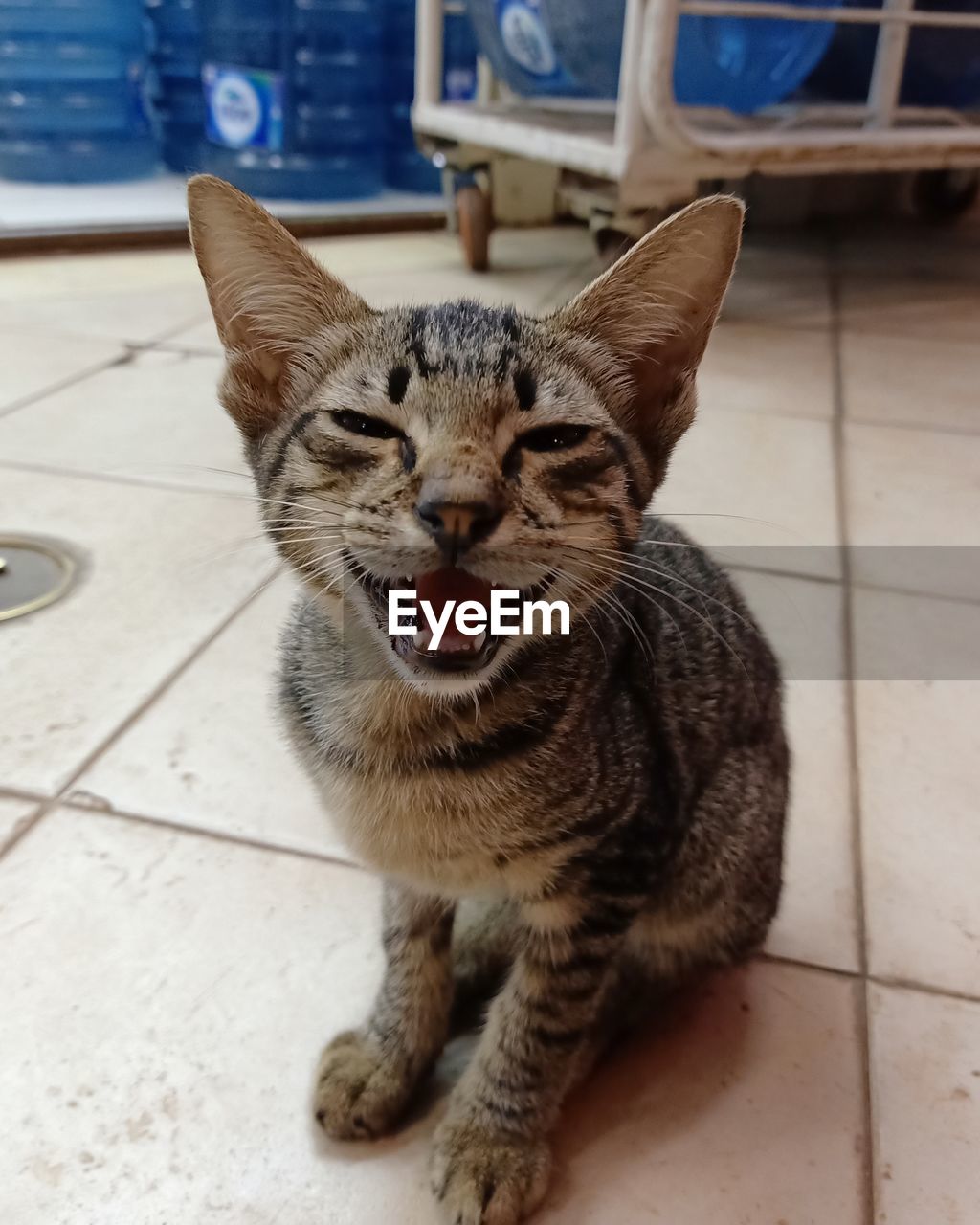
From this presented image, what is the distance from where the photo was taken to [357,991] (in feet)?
2.93

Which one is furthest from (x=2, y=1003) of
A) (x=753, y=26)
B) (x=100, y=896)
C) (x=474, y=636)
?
(x=753, y=26)

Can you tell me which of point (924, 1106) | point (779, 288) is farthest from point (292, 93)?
point (924, 1106)

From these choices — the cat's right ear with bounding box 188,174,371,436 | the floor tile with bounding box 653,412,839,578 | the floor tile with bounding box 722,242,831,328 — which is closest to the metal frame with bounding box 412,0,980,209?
the floor tile with bounding box 722,242,831,328

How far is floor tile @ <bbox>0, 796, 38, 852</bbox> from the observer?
3.27 ft

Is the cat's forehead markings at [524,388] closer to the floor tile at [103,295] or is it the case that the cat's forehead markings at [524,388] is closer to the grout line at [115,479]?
the grout line at [115,479]

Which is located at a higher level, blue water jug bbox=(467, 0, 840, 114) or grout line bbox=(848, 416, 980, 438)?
blue water jug bbox=(467, 0, 840, 114)

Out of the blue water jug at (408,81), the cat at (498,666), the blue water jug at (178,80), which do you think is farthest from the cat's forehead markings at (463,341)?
the blue water jug at (178,80)

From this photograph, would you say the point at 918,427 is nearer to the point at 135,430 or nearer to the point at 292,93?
the point at 135,430

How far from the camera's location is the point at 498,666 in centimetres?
72

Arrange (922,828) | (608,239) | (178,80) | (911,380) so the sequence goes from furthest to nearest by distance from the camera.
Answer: (178,80) < (608,239) < (911,380) < (922,828)

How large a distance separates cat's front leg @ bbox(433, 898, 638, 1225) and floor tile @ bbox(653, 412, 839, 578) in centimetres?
79

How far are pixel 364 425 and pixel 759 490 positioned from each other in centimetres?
113

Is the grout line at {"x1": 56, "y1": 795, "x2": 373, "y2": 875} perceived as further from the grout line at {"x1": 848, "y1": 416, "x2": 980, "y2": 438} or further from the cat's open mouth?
the grout line at {"x1": 848, "y1": 416, "x2": 980, "y2": 438}

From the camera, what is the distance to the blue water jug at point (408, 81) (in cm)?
339
